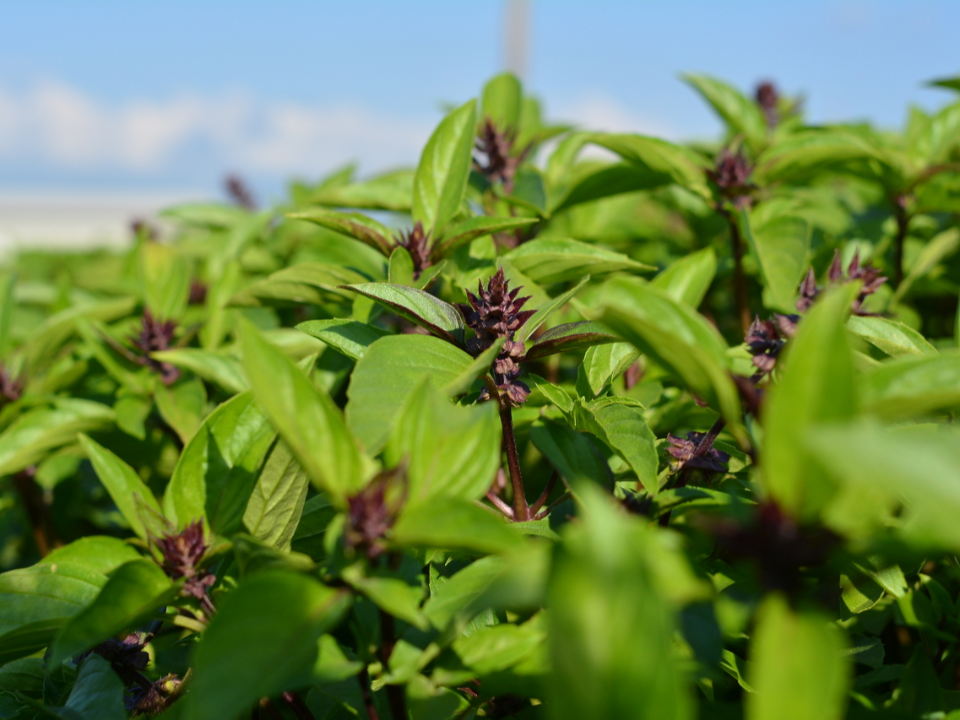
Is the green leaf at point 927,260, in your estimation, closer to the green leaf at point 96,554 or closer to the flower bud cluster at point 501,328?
the flower bud cluster at point 501,328

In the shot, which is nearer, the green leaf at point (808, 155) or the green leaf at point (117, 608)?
the green leaf at point (117, 608)

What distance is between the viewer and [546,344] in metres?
1.18

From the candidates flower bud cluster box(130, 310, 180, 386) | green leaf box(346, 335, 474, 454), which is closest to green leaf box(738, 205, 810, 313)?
green leaf box(346, 335, 474, 454)

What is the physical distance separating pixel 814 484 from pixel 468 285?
37.6 inches

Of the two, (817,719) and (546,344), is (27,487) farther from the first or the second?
(817,719)

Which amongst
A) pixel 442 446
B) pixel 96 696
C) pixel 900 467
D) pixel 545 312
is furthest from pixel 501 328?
pixel 96 696

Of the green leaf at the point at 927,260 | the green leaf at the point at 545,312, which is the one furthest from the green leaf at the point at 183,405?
the green leaf at the point at 927,260

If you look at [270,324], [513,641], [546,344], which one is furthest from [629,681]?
[270,324]

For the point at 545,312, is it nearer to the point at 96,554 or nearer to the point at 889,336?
the point at 889,336

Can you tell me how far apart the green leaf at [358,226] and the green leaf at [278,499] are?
50 cm

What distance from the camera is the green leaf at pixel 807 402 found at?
0.72m

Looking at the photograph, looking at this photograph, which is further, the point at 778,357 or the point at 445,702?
the point at 778,357

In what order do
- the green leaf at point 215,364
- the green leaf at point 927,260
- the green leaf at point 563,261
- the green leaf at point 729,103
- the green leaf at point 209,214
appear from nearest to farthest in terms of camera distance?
1. the green leaf at point 563,261
2. the green leaf at point 215,364
3. the green leaf at point 927,260
4. the green leaf at point 729,103
5. the green leaf at point 209,214

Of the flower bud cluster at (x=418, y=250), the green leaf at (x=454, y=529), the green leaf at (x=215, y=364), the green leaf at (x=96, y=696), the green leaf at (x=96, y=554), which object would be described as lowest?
the green leaf at (x=96, y=696)
